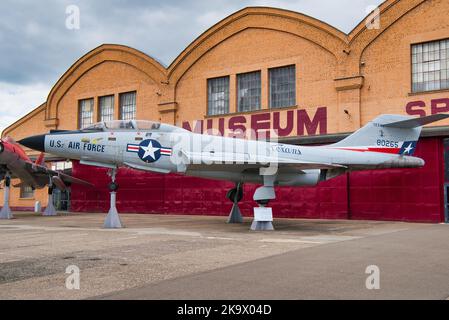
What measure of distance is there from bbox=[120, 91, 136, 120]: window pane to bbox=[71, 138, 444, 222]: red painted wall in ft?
13.5

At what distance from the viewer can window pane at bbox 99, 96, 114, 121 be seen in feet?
102

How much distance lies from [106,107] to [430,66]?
21716mm

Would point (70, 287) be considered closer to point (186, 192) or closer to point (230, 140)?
point (230, 140)

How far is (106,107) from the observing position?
31.3 metres

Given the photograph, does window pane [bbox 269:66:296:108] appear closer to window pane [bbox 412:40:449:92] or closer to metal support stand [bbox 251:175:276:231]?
window pane [bbox 412:40:449:92]

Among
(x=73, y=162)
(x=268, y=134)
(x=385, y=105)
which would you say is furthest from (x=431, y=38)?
(x=73, y=162)

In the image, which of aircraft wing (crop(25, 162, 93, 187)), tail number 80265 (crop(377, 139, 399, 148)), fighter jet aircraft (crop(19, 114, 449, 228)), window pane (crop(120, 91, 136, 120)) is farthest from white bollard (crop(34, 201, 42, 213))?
tail number 80265 (crop(377, 139, 399, 148))

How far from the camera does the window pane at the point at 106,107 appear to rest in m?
31.0

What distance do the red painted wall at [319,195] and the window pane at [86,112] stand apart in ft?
13.0

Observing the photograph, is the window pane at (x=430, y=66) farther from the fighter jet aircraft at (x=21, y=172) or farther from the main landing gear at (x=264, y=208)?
the fighter jet aircraft at (x=21, y=172)

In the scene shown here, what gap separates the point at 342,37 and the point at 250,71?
5.63 meters

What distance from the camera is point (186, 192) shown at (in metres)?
26.1

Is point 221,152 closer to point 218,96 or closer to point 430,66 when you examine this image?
point 218,96

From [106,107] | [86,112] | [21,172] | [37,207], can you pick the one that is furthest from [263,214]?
[37,207]
